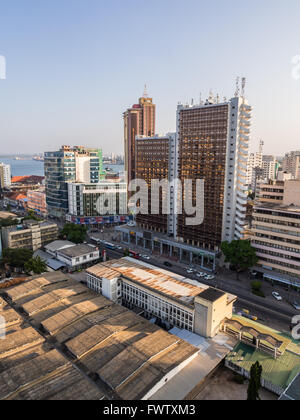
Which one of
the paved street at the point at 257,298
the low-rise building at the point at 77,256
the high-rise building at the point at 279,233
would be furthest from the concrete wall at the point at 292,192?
the low-rise building at the point at 77,256

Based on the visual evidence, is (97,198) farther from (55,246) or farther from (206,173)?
(206,173)

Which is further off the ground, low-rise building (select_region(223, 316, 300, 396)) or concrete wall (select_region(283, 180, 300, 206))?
concrete wall (select_region(283, 180, 300, 206))

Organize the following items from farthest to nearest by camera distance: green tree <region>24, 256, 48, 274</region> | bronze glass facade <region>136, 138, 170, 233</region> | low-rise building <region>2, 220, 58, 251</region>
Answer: bronze glass facade <region>136, 138, 170, 233</region> → low-rise building <region>2, 220, 58, 251</region> → green tree <region>24, 256, 48, 274</region>

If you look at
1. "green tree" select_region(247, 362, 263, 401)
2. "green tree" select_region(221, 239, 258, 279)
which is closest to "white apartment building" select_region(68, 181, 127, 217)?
"green tree" select_region(221, 239, 258, 279)

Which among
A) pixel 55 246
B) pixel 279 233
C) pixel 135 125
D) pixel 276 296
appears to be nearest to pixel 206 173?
pixel 279 233

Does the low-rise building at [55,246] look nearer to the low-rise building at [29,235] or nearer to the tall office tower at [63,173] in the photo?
the low-rise building at [29,235]

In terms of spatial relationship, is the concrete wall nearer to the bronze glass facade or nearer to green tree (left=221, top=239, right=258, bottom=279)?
green tree (left=221, top=239, right=258, bottom=279)
